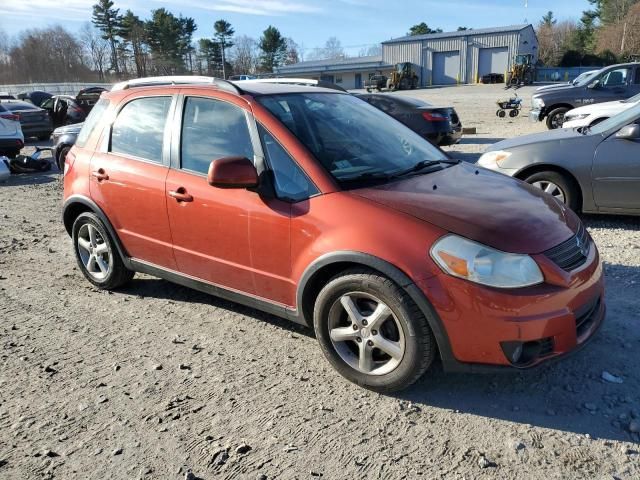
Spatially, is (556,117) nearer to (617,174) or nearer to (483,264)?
(617,174)

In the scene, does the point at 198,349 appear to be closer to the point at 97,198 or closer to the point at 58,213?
the point at 97,198

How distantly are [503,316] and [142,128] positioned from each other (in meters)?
3.09

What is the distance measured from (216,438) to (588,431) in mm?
1930

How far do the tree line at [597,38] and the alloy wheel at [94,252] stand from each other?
69492mm

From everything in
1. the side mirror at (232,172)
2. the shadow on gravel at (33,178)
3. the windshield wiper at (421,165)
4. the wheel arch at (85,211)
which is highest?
the side mirror at (232,172)

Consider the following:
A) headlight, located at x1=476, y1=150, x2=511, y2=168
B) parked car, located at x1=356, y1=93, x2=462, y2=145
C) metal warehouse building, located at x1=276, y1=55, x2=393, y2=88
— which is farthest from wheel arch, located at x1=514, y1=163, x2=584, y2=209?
metal warehouse building, located at x1=276, y1=55, x2=393, y2=88

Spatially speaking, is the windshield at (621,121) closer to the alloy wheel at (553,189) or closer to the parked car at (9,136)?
the alloy wheel at (553,189)

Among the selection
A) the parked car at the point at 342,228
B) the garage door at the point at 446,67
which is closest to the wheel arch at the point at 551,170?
the parked car at the point at 342,228

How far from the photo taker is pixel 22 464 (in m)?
2.60

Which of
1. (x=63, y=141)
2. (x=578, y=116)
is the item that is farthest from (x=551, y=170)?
(x=63, y=141)

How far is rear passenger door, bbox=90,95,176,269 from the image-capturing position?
3.97 m

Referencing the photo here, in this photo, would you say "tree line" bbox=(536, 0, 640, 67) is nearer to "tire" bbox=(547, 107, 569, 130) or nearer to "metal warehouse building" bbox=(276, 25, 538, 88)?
"metal warehouse building" bbox=(276, 25, 538, 88)

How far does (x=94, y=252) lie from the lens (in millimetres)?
4746

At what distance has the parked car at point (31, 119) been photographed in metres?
17.8
